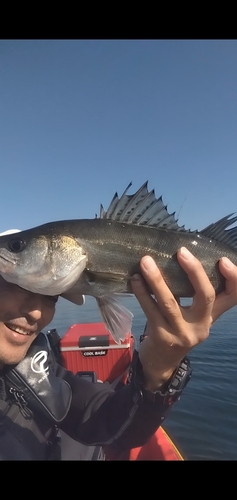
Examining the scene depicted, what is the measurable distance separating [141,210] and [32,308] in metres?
1.45

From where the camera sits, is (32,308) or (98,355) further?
(98,355)

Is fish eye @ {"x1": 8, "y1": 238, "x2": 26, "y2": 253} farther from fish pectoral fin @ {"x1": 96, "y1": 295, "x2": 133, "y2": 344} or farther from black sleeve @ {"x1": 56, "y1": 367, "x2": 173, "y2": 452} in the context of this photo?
black sleeve @ {"x1": 56, "y1": 367, "x2": 173, "y2": 452}

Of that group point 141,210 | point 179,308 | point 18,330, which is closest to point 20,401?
point 18,330

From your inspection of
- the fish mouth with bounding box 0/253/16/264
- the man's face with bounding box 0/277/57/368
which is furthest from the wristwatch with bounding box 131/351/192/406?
the fish mouth with bounding box 0/253/16/264

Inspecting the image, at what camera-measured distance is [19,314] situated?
3.10 m

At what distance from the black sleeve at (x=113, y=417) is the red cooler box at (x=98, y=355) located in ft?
8.29

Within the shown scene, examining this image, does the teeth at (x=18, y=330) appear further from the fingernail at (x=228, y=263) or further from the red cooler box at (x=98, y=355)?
the red cooler box at (x=98, y=355)

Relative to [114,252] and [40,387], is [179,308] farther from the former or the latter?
[40,387]

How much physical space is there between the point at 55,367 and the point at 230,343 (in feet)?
28.0

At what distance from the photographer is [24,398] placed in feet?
11.6

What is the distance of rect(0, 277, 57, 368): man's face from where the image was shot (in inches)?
122

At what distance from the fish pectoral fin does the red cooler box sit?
352 centimetres

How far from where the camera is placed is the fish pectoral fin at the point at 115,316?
10.0 ft
